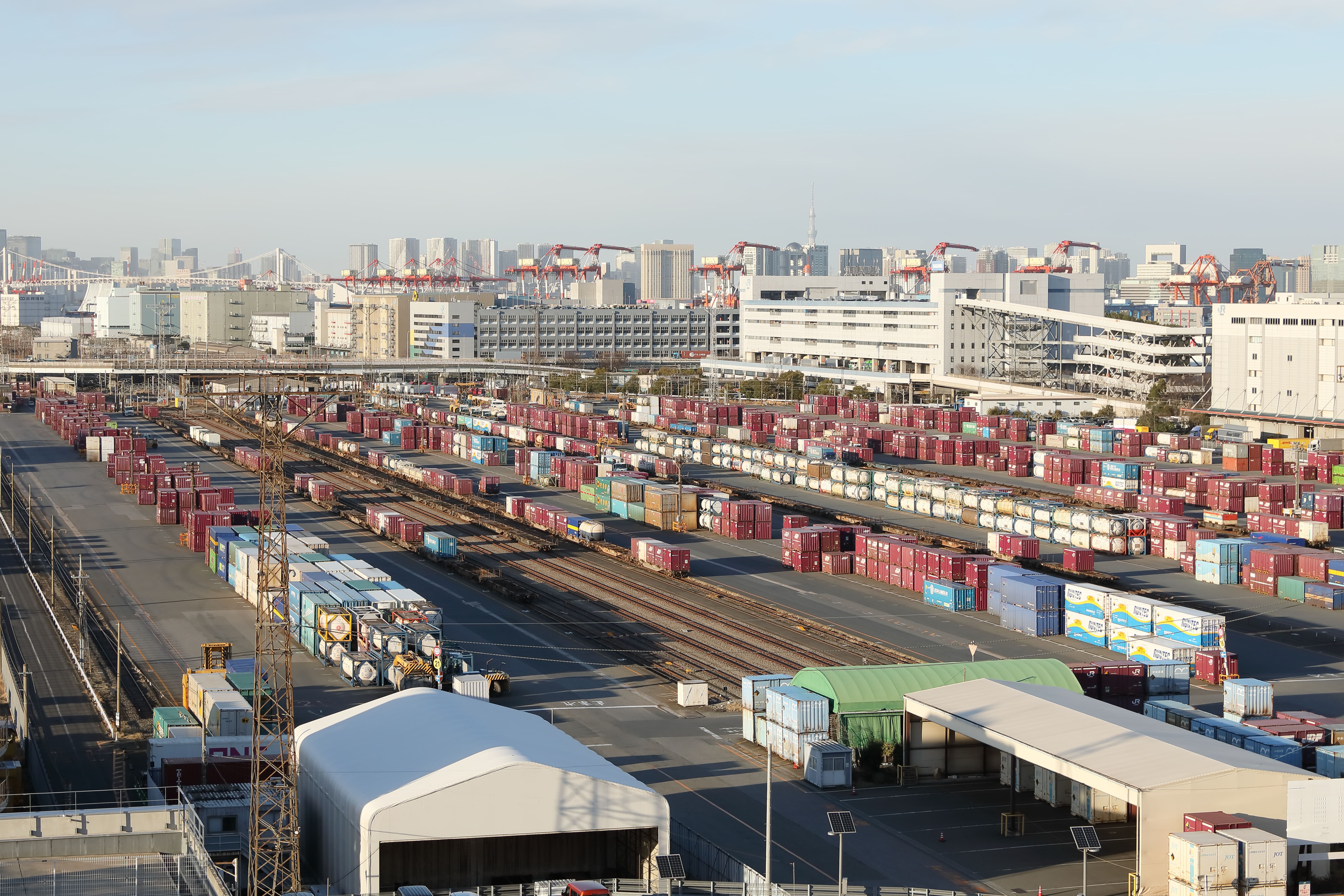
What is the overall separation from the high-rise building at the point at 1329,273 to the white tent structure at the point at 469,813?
5776 inches

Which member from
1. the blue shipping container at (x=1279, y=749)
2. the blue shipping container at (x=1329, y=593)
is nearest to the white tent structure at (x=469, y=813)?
the blue shipping container at (x=1279, y=749)

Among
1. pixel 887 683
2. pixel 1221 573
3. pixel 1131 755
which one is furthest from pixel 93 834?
pixel 1221 573

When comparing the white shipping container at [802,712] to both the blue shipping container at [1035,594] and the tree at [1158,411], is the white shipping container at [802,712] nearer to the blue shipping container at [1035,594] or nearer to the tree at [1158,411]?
the blue shipping container at [1035,594]

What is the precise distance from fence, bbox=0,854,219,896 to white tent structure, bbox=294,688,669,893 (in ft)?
9.31

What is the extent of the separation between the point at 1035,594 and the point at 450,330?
148 metres

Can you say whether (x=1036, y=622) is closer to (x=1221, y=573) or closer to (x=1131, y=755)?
(x=1221, y=573)

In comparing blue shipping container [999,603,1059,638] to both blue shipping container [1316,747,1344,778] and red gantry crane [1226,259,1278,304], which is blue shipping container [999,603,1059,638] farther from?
red gantry crane [1226,259,1278,304]

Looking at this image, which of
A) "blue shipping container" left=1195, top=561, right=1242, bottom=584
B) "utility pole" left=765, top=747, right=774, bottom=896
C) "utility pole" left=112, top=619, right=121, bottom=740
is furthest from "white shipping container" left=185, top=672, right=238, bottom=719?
"blue shipping container" left=1195, top=561, right=1242, bottom=584

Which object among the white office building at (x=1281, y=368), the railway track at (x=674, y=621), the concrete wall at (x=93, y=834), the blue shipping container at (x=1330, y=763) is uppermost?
the white office building at (x=1281, y=368)

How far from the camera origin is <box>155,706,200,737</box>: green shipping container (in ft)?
103

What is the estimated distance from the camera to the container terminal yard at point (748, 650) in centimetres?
2680

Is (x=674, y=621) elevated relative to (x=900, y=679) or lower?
lower

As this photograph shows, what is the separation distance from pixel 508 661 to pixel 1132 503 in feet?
132

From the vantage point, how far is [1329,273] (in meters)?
157
